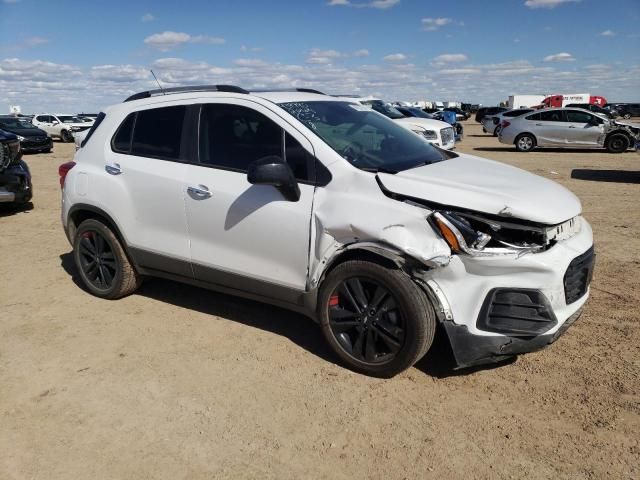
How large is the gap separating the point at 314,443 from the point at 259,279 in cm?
131

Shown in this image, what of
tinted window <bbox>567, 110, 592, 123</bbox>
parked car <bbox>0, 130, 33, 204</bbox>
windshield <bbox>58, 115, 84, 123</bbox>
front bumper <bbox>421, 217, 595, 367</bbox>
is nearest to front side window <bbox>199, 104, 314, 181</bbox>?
front bumper <bbox>421, 217, 595, 367</bbox>

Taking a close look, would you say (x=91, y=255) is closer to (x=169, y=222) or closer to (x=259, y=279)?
(x=169, y=222)

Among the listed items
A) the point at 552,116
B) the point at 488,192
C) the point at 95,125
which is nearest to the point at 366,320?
the point at 488,192

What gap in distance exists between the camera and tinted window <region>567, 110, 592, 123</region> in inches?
721

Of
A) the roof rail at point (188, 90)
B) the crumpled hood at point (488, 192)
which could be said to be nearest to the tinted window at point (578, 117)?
the crumpled hood at point (488, 192)

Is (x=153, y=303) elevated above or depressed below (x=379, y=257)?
below

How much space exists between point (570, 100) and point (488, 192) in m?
65.6

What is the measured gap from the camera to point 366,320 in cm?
339

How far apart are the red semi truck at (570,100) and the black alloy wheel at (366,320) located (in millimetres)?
55504

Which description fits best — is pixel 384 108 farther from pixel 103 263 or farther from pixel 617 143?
pixel 103 263

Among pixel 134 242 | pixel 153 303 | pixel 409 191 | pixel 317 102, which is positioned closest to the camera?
pixel 409 191

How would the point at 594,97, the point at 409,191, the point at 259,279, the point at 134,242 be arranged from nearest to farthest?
1. the point at 409,191
2. the point at 259,279
3. the point at 134,242
4. the point at 594,97

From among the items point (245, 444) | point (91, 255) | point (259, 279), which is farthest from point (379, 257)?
point (91, 255)

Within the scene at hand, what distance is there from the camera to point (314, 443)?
9.49ft
